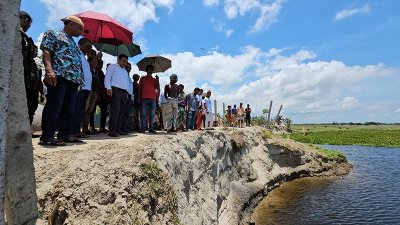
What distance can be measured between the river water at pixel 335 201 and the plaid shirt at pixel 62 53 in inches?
372

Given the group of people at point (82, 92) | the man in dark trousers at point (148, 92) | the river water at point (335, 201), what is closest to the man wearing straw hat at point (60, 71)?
the group of people at point (82, 92)

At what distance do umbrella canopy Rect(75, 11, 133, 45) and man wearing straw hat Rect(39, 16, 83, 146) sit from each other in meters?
2.88

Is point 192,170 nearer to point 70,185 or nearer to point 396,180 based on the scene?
point 70,185

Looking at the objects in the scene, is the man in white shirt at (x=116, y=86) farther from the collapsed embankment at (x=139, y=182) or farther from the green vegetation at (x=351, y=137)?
the green vegetation at (x=351, y=137)

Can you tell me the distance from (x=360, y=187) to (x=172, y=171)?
15252 millimetres

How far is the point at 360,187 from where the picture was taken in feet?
62.4

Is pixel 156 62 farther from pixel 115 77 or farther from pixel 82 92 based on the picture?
pixel 82 92

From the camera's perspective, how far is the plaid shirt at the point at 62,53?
19.8 ft

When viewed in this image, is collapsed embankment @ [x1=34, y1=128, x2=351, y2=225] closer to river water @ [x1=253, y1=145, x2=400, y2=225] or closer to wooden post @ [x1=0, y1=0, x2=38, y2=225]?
wooden post @ [x1=0, y1=0, x2=38, y2=225]

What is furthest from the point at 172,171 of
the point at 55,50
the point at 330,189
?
the point at 330,189

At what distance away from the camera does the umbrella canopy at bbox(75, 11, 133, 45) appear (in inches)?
360

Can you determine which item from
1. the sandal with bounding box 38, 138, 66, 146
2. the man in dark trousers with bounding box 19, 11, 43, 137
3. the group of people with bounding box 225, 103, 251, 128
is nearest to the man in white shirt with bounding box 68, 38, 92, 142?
the sandal with bounding box 38, 138, 66, 146

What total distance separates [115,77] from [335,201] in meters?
A: 12.8

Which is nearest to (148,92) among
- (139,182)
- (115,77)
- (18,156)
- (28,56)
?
(115,77)
